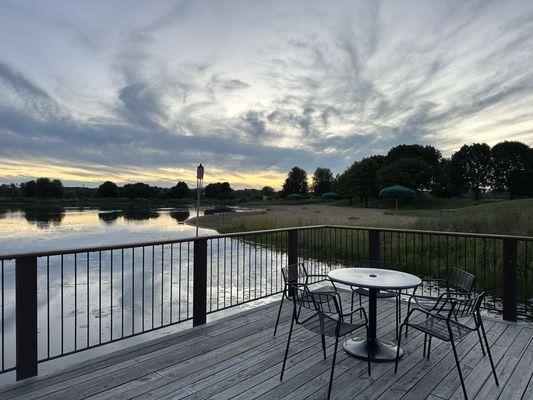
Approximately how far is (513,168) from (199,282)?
51.6 metres

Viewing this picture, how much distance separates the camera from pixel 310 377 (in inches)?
100

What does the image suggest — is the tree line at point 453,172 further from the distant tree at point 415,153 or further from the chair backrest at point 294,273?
the chair backrest at point 294,273

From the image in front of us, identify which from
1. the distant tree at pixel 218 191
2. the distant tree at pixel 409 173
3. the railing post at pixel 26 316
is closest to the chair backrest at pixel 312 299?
the railing post at pixel 26 316

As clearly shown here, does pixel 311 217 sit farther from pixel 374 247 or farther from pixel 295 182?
pixel 295 182

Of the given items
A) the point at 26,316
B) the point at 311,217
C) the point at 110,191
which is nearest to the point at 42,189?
the point at 110,191

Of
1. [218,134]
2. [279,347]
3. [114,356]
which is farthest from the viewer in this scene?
[218,134]

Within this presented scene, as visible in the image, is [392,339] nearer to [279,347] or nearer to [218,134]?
[279,347]

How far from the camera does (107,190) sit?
84.5m

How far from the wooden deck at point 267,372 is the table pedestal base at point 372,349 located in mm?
64

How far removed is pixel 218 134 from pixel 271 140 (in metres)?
3.24

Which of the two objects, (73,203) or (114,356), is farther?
(73,203)

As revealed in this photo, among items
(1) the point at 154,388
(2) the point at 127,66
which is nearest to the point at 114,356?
(1) the point at 154,388

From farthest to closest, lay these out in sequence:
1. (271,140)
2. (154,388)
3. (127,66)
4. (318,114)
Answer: (271,140) → (318,114) → (127,66) → (154,388)

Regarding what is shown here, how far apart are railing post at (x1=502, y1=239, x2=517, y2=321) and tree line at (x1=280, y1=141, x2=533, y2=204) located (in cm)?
3671
